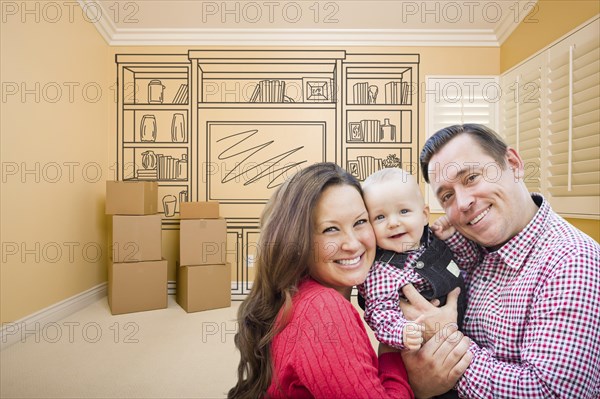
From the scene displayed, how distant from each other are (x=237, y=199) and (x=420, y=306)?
365 centimetres

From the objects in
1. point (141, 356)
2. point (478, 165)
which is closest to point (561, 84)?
point (478, 165)

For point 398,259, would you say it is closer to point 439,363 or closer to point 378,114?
point 439,363

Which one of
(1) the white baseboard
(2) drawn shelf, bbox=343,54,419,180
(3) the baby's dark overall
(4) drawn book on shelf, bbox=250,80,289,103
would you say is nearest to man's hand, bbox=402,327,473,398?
(3) the baby's dark overall

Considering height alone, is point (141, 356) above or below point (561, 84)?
below

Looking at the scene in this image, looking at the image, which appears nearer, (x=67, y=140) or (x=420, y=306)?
(x=420, y=306)

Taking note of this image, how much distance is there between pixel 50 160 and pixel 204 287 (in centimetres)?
168

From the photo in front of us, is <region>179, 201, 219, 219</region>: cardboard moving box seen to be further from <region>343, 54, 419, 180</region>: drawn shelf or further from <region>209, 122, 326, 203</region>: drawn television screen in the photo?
<region>343, 54, 419, 180</region>: drawn shelf

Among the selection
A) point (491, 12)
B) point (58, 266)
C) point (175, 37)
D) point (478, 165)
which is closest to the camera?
point (478, 165)

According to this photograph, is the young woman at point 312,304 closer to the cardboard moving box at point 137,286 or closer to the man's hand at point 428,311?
the man's hand at point 428,311

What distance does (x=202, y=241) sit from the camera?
400cm

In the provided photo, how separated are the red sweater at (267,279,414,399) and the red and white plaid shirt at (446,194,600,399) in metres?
0.23

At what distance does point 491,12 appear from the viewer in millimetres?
4184

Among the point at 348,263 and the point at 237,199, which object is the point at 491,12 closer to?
the point at 237,199

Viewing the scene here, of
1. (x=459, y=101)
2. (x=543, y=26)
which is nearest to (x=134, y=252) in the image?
(x=459, y=101)
